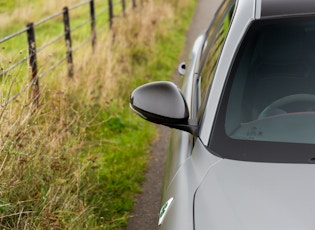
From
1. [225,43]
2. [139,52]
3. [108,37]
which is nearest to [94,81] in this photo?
[108,37]

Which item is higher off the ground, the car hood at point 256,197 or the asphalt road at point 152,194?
the car hood at point 256,197

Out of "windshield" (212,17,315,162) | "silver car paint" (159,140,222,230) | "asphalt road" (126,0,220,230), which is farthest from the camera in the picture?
"asphalt road" (126,0,220,230)

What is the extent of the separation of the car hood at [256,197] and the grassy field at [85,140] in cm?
114

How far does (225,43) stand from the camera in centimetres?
262

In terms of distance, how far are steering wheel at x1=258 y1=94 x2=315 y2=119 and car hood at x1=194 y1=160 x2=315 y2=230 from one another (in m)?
0.41


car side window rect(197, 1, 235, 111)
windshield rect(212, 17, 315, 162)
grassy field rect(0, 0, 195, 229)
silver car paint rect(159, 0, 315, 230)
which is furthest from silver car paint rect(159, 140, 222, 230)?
grassy field rect(0, 0, 195, 229)

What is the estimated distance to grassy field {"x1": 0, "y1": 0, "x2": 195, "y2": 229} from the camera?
131 inches

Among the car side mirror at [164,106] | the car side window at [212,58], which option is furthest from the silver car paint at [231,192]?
the car side window at [212,58]

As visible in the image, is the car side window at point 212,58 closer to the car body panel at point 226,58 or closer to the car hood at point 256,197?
the car body panel at point 226,58

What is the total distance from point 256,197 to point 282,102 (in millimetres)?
696

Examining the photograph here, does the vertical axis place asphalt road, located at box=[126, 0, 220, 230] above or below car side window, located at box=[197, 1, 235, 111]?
below

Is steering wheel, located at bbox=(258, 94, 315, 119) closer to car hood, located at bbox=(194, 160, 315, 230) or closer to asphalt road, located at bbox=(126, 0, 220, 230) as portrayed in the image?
car hood, located at bbox=(194, 160, 315, 230)

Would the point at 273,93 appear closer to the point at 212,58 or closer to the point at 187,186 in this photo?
the point at 212,58

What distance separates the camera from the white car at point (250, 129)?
206cm
